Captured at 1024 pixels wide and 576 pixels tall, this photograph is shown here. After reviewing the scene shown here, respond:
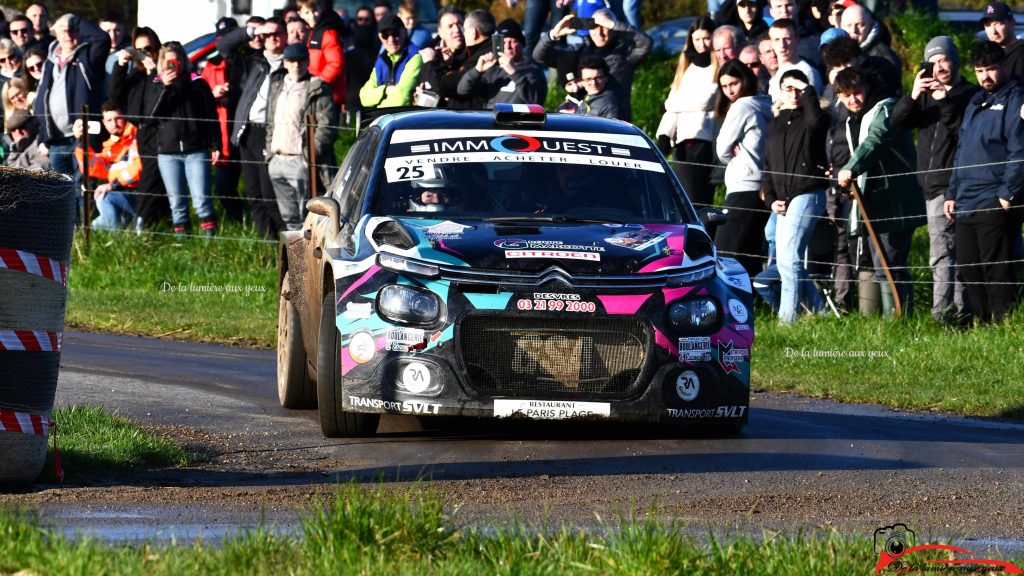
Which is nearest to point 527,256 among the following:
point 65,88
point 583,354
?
point 583,354

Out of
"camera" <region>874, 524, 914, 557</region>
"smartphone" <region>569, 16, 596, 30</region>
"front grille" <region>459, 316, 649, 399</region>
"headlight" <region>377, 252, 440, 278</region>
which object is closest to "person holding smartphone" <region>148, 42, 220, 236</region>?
"smartphone" <region>569, 16, 596, 30</region>

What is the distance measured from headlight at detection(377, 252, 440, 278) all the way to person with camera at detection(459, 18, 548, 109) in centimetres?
826

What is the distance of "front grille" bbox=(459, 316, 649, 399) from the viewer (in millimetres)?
8805

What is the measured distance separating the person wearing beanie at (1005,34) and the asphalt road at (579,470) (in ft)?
15.3

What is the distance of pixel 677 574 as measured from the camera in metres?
5.34

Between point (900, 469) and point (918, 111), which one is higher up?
point (918, 111)

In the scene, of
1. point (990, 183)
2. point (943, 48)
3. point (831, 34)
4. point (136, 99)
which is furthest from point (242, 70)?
point (990, 183)

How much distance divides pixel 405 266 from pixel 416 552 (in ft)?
11.1

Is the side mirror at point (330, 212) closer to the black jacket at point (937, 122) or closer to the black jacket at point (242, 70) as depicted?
the black jacket at point (937, 122)

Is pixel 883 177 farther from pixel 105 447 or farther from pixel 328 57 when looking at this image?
pixel 105 447

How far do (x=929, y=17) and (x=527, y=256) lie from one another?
56.1 feet

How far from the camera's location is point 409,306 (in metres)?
8.88

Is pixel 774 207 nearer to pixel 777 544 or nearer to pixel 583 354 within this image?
pixel 583 354

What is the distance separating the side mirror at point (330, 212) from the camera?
32.1 feet
